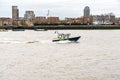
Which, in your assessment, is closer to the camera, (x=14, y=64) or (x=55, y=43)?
(x=14, y=64)

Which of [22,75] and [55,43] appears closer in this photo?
[22,75]

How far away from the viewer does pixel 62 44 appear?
2416 inches

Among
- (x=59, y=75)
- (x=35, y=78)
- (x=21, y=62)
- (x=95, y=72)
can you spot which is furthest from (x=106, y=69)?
(x=21, y=62)

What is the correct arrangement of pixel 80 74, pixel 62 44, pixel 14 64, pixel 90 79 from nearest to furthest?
pixel 90 79, pixel 80 74, pixel 14 64, pixel 62 44

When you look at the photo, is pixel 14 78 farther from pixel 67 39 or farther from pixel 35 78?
pixel 67 39

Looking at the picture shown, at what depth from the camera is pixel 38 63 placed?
3434 centimetres

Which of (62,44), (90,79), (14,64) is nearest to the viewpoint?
(90,79)

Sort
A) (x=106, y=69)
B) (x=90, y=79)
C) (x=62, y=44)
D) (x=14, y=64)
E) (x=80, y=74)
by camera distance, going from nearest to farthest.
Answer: (x=90, y=79), (x=80, y=74), (x=106, y=69), (x=14, y=64), (x=62, y=44)

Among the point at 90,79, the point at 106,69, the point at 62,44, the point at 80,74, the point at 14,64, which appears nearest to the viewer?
the point at 90,79

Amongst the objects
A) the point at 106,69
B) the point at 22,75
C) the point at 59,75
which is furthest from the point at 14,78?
the point at 106,69

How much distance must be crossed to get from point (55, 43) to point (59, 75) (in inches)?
1429

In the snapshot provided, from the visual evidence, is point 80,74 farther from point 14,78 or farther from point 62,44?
point 62,44

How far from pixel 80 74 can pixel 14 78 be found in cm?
435

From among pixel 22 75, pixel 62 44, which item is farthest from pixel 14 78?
pixel 62 44
